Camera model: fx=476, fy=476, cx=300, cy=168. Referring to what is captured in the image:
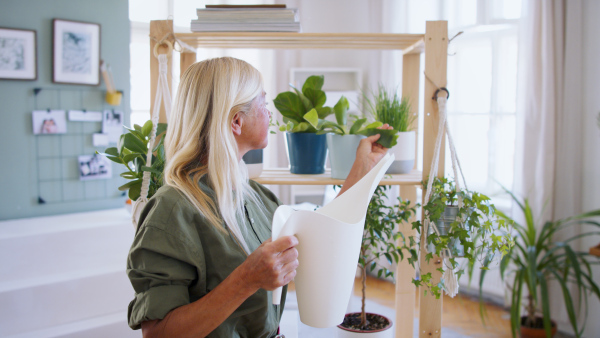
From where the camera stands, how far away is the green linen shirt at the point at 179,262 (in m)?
0.99

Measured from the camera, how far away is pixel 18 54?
2.90 m

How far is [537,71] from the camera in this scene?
9.21 feet

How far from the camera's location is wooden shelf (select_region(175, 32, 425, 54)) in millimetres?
1464

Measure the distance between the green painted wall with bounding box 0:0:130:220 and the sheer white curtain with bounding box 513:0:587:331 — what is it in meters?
2.63

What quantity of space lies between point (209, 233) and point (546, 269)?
2322mm

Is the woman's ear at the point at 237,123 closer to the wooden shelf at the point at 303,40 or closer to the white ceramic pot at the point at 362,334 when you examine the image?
the wooden shelf at the point at 303,40

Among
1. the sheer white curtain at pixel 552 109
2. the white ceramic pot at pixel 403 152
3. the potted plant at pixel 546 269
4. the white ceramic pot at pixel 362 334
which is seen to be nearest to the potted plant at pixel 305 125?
the white ceramic pot at pixel 403 152

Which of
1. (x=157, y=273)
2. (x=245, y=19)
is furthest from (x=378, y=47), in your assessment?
(x=157, y=273)

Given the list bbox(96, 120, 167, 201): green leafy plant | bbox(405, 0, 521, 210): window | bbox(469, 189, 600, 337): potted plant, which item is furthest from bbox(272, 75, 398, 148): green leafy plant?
bbox(405, 0, 521, 210): window

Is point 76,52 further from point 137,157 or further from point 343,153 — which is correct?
point 343,153

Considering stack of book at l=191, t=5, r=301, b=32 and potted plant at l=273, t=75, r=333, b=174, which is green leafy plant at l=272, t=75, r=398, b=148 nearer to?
potted plant at l=273, t=75, r=333, b=174

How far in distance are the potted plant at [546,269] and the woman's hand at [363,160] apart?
56.8 inches

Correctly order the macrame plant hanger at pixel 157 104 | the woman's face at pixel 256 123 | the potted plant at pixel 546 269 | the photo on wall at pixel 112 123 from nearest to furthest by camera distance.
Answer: the woman's face at pixel 256 123, the macrame plant hanger at pixel 157 104, the potted plant at pixel 546 269, the photo on wall at pixel 112 123

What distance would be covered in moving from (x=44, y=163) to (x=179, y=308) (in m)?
2.50
